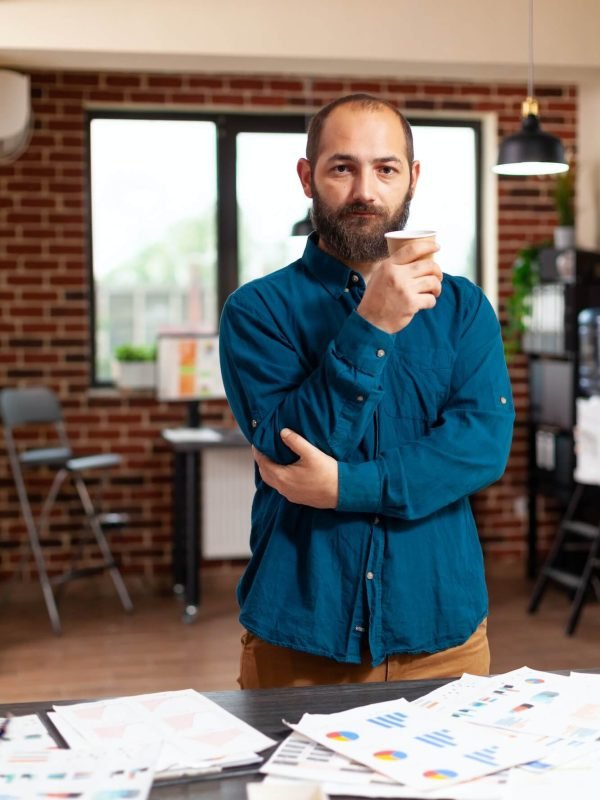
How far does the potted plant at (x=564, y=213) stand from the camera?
580cm

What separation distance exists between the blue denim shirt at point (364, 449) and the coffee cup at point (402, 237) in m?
0.12

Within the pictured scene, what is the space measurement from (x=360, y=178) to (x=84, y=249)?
447 centimetres

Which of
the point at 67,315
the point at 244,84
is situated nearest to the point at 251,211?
the point at 244,84

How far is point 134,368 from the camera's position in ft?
19.6

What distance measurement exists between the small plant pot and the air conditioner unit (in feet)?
9.41

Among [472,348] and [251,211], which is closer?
[472,348]

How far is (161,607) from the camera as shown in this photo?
5652 mm

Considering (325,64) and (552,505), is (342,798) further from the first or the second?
(552,505)

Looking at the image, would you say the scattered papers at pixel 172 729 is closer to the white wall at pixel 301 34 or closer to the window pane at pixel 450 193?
the white wall at pixel 301 34

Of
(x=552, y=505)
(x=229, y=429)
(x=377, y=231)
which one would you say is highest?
(x=377, y=231)

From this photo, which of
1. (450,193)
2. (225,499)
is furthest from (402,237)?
(450,193)

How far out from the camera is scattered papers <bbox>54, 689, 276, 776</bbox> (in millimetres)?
1237

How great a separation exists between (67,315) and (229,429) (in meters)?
1.09

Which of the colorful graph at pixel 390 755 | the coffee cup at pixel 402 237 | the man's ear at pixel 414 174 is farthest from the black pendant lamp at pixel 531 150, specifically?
the colorful graph at pixel 390 755
